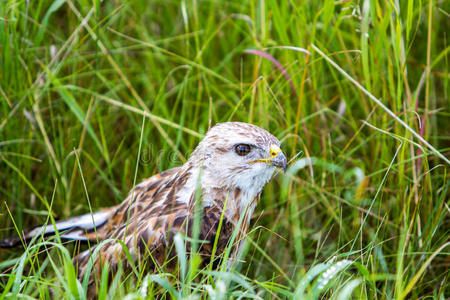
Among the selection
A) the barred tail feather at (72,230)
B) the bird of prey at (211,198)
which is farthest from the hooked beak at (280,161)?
the barred tail feather at (72,230)

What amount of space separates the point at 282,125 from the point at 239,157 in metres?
0.85

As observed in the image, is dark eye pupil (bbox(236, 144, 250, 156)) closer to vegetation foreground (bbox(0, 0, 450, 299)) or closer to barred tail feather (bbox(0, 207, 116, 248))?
vegetation foreground (bbox(0, 0, 450, 299))

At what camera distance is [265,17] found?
397 centimetres

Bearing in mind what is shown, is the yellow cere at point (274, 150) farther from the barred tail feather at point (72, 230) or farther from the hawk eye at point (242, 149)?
the barred tail feather at point (72, 230)

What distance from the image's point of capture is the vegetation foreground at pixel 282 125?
3531 millimetres

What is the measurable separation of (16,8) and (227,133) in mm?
1712

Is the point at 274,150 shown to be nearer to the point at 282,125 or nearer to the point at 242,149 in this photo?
the point at 242,149

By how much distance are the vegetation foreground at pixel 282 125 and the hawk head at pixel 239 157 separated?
0.30 meters

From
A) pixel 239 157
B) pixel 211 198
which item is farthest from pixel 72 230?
pixel 239 157

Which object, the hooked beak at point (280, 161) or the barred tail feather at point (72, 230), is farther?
the barred tail feather at point (72, 230)

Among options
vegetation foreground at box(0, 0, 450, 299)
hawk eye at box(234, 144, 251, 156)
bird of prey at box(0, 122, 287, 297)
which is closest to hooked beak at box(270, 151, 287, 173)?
bird of prey at box(0, 122, 287, 297)

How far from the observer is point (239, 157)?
3176 mm

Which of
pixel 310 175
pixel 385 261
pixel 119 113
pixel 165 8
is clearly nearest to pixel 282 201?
pixel 310 175

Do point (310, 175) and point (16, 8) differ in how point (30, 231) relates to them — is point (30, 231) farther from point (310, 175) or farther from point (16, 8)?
point (310, 175)
